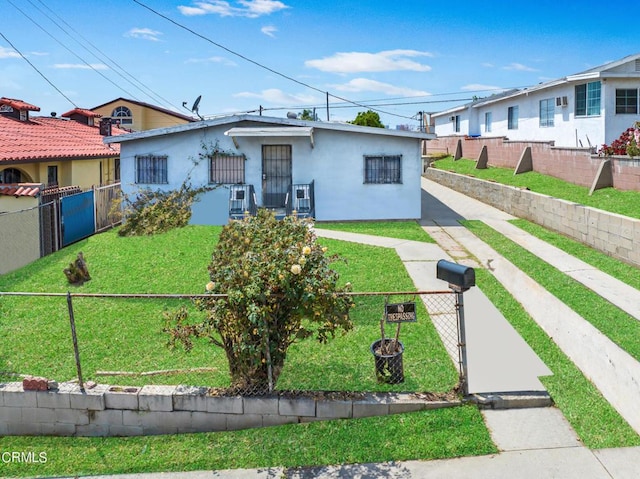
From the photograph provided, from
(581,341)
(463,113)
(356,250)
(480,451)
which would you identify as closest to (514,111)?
(463,113)

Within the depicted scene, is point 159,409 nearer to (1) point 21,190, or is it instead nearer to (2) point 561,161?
(1) point 21,190

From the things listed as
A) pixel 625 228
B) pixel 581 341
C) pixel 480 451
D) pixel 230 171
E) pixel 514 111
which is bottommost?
pixel 480 451

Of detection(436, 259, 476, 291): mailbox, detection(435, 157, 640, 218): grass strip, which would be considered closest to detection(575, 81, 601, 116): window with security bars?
detection(435, 157, 640, 218): grass strip

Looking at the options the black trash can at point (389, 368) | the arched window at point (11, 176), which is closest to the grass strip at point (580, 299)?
the black trash can at point (389, 368)

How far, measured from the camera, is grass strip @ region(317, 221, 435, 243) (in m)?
14.2

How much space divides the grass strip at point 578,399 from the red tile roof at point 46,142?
14.2 meters

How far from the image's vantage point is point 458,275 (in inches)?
226

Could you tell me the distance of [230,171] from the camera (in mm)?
17078

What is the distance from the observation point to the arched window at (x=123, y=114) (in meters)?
41.1

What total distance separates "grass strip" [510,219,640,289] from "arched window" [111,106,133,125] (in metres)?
33.5

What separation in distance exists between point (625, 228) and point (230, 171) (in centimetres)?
1087

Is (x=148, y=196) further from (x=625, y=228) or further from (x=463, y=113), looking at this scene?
(x=463, y=113)

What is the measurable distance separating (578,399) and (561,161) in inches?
597

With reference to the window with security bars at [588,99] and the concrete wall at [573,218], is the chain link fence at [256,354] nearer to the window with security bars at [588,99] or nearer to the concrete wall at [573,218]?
the concrete wall at [573,218]
